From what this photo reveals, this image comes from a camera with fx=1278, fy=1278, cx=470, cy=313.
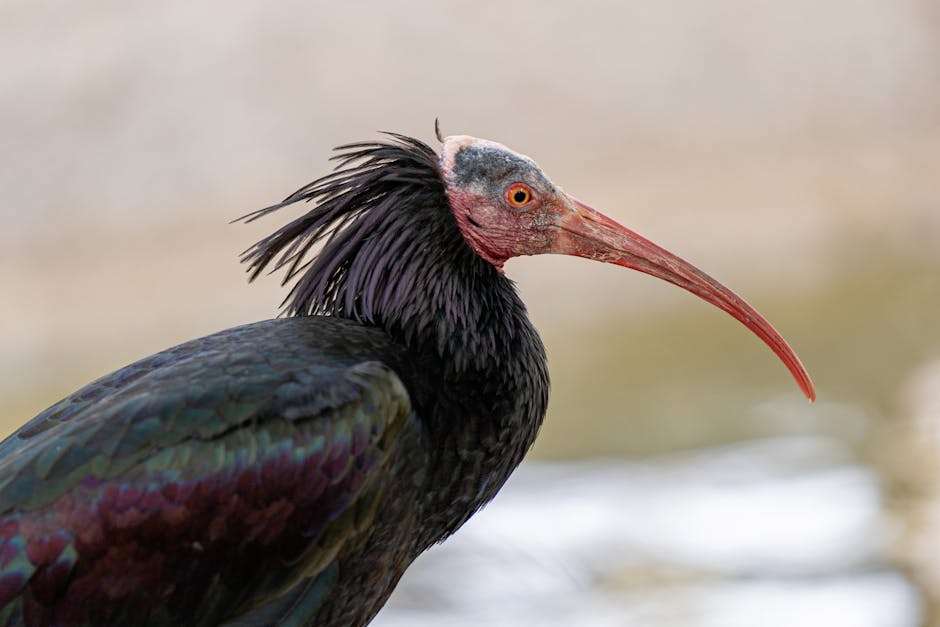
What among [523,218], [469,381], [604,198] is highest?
[604,198]

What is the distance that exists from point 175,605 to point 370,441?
489 millimetres

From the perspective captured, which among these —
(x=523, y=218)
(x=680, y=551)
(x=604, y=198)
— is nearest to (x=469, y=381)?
(x=523, y=218)

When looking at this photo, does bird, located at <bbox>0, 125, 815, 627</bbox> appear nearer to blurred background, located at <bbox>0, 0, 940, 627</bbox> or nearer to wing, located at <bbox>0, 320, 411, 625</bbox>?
wing, located at <bbox>0, 320, 411, 625</bbox>

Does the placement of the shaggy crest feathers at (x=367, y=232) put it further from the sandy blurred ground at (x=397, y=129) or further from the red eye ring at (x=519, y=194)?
the sandy blurred ground at (x=397, y=129)

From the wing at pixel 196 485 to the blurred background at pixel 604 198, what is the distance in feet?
12.0

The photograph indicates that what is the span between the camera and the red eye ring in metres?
2.97

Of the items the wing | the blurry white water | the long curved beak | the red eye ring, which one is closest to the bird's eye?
the red eye ring

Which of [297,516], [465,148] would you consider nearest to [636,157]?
[465,148]

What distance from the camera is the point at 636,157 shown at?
1005cm

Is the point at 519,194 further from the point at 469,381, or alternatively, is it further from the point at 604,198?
the point at 604,198

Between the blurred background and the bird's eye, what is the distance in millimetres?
3397

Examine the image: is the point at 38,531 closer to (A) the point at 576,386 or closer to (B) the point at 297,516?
(B) the point at 297,516

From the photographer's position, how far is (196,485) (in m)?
2.44

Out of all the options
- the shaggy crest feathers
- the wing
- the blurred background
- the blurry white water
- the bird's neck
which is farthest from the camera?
the blurred background
